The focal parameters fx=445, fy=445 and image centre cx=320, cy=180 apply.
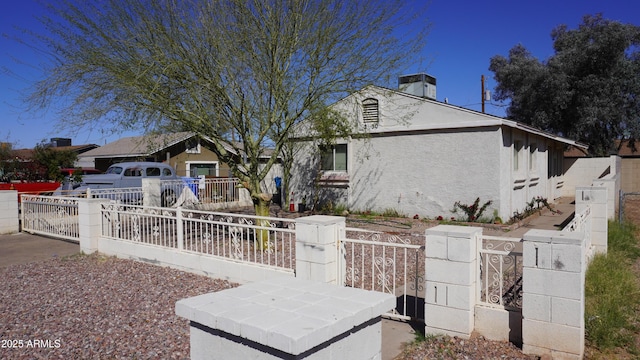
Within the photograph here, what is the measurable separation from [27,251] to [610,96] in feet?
88.5

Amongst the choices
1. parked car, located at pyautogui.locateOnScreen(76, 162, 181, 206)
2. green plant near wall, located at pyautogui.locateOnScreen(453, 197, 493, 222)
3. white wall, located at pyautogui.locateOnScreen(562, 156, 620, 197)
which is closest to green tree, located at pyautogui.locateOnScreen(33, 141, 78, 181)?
parked car, located at pyautogui.locateOnScreen(76, 162, 181, 206)

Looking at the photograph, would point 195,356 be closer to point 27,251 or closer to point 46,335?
point 46,335

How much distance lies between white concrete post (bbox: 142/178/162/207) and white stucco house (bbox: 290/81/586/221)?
15.6ft

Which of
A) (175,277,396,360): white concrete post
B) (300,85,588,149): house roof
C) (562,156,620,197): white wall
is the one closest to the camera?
(175,277,396,360): white concrete post

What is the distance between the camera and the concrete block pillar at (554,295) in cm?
378

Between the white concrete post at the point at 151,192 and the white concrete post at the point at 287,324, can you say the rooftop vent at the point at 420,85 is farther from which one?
the white concrete post at the point at 287,324

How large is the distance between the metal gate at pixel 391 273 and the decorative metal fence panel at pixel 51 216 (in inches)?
258

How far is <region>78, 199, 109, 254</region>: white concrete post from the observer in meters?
9.07

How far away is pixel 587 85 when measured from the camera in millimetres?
24078

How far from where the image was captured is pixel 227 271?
6.79 m

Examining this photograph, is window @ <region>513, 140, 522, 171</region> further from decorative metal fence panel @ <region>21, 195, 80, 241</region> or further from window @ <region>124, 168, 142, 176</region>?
window @ <region>124, 168, 142, 176</region>

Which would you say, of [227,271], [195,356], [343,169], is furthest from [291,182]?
[195,356]

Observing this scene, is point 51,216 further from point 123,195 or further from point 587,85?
point 587,85

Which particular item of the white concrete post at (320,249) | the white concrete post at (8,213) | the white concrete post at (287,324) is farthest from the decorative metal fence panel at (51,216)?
the white concrete post at (287,324)
